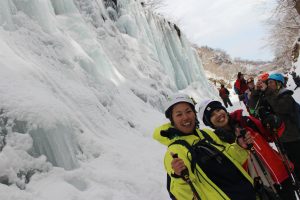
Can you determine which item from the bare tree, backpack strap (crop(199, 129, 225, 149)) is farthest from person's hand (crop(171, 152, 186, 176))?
the bare tree

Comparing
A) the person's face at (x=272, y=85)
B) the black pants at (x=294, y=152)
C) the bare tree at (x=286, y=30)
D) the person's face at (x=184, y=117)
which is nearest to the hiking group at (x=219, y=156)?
the person's face at (x=184, y=117)

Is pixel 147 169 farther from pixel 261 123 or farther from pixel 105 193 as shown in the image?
pixel 261 123

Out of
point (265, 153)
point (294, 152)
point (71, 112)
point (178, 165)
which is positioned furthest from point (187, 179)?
point (71, 112)

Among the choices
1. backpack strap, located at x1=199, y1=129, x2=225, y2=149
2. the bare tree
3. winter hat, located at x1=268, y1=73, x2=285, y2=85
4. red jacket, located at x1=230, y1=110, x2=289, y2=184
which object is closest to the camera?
backpack strap, located at x1=199, y1=129, x2=225, y2=149

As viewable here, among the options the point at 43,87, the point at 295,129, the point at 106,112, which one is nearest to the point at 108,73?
the point at 106,112

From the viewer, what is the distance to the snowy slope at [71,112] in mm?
4258

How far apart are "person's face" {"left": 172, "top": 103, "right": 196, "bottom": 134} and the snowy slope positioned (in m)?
1.90

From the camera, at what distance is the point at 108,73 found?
33.3 ft

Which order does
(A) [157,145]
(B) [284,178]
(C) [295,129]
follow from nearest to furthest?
(B) [284,178]
(C) [295,129]
(A) [157,145]

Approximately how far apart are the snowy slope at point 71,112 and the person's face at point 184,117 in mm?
1901

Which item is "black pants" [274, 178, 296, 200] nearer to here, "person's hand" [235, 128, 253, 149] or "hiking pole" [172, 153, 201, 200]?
"person's hand" [235, 128, 253, 149]

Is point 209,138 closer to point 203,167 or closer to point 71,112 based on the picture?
point 203,167

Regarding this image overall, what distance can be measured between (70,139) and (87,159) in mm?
422

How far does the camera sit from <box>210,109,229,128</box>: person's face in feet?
9.82
